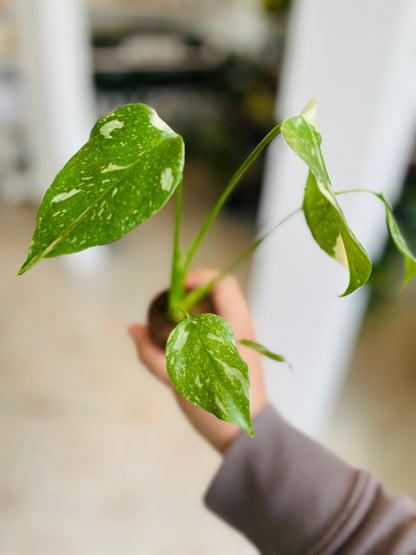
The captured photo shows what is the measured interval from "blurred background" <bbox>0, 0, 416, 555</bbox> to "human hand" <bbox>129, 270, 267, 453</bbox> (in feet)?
0.75

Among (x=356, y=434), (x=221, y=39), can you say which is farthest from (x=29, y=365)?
(x=221, y=39)

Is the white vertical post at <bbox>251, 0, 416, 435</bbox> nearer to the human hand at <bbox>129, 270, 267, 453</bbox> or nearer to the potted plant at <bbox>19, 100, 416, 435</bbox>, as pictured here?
the human hand at <bbox>129, 270, 267, 453</bbox>

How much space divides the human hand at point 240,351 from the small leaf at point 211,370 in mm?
188

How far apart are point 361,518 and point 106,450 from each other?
25.2 inches

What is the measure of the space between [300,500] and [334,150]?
2.05 ft

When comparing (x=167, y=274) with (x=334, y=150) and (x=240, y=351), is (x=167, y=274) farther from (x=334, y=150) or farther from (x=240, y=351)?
(x=240, y=351)

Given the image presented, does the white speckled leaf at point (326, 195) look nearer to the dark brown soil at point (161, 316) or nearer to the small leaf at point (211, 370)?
the small leaf at point (211, 370)

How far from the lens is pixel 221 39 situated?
321 cm

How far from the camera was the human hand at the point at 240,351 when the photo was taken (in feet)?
1.89

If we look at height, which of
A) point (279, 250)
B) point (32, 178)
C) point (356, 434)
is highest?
point (279, 250)

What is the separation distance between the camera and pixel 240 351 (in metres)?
0.57

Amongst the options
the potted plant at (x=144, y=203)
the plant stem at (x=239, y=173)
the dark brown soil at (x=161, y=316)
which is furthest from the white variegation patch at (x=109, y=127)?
the dark brown soil at (x=161, y=316)

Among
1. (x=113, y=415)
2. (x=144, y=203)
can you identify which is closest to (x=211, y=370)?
(x=144, y=203)

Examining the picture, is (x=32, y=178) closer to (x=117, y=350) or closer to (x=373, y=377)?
(x=117, y=350)
